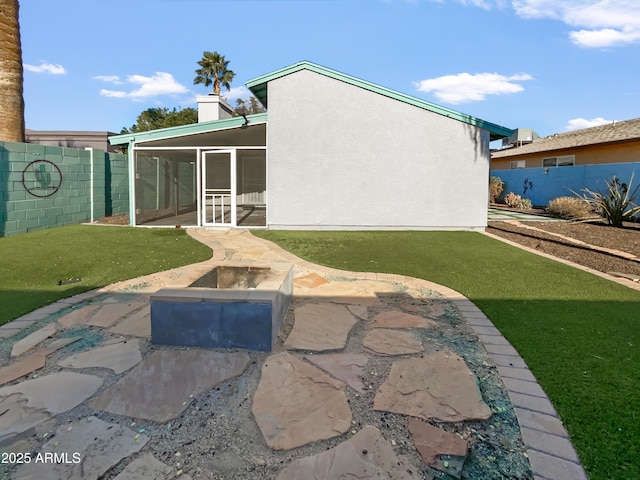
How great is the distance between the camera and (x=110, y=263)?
6.76m

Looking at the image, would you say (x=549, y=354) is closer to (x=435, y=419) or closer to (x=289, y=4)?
(x=435, y=419)

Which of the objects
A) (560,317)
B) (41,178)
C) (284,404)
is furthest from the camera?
(41,178)

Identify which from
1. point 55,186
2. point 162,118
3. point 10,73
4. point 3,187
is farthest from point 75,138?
point 162,118

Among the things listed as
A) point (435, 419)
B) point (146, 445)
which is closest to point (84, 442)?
point (146, 445)

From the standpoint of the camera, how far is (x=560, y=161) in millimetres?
20766

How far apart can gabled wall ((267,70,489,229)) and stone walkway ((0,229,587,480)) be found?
7629 millimetres

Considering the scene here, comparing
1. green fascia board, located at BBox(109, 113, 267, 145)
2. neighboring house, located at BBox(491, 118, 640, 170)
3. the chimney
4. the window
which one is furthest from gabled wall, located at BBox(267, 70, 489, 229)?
the window

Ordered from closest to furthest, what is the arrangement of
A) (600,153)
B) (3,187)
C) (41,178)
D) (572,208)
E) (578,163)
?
(3,187), (41,178), (572,208), (600,153), (578,163)

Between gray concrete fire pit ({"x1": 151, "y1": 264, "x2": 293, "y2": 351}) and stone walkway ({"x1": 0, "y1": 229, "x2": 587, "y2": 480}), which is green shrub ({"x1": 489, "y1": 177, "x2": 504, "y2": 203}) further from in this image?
gray concrete fire pit ({"x1": 151, "y1": 264, "x2": 293, "y2": 351})

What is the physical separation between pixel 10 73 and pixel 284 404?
12.6 m

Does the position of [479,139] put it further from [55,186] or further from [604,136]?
[55,186]

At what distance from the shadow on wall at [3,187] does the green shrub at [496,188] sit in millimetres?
23969

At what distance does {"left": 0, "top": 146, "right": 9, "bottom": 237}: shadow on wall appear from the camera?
365 inches

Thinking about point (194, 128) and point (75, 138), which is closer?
point (194, 128)
